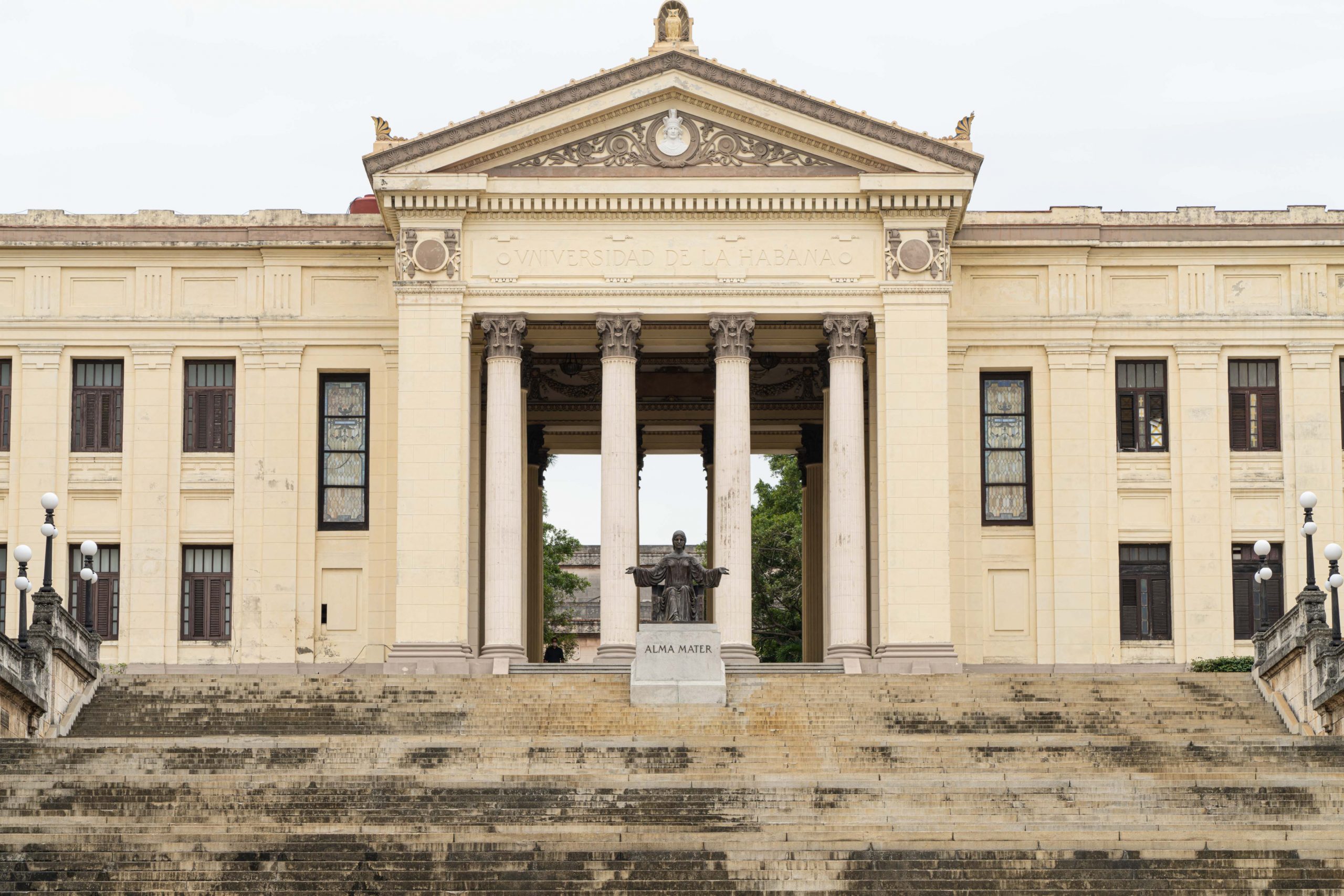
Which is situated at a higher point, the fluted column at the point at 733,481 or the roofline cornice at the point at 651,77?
the roofline cornice at the point at 651,77

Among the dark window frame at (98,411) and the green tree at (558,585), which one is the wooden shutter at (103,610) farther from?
the green tree at (558,585)

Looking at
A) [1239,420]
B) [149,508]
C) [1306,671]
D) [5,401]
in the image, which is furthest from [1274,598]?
[5,401]

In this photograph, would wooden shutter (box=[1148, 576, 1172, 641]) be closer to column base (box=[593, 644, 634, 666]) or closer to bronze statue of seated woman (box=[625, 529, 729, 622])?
column base (box=[593, 644, 634, 666])

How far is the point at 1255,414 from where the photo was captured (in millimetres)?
57094

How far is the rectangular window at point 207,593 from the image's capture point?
5612cm

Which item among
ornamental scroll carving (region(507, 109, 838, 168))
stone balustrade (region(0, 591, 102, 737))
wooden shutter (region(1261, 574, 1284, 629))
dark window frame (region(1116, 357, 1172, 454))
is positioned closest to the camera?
stone balustrade (region(0, 591, 102, 737))

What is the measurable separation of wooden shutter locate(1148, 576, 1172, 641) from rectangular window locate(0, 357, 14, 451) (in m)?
28.5

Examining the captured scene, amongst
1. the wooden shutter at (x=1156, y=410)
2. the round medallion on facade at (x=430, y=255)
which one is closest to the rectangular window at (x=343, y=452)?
the round medallion on facade at (x=430, y=255)

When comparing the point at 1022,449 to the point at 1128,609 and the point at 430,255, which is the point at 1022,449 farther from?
Result: the point at 430,255

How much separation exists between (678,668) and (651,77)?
1516cm

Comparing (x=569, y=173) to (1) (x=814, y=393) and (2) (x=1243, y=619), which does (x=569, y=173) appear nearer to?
(1) (x=814, y=393)

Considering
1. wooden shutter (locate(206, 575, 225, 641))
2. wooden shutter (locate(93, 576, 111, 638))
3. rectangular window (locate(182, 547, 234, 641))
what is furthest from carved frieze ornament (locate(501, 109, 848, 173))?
wooden shutter (locate(93, 576, 111, 638))

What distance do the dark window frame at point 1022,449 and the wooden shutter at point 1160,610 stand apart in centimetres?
343

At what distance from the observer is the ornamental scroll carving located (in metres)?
54.0
